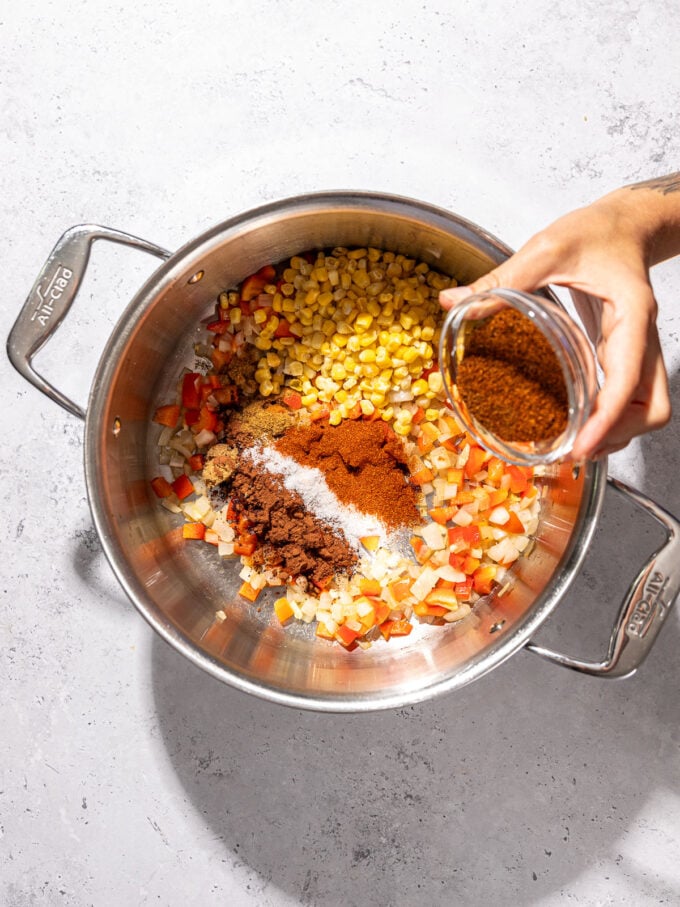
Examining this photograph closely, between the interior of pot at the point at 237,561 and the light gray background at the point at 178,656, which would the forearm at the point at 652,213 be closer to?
the interior of pot at the point at 237,561

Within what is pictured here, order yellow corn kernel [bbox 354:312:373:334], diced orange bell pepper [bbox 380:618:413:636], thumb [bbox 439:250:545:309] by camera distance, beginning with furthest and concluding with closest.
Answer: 1. diced orange bell pepper [bbox 380:618:413:636]
2. yellow corn kernel [bbox 354:312:373:334]
3. thumb [bbox 439:250:545:309]

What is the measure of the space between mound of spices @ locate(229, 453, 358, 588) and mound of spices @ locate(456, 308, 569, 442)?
58cm

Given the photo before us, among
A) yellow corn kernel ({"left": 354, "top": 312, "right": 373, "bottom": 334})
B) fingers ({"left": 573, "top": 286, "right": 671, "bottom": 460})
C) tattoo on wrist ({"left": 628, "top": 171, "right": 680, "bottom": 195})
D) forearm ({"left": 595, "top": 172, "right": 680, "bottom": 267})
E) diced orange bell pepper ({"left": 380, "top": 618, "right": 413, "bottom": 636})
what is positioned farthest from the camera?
diced orange bell pepper ({"left": 380, "top": 618, "right": 413, "bottom": 636})

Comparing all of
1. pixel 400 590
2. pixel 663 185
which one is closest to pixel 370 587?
pixel 400 590

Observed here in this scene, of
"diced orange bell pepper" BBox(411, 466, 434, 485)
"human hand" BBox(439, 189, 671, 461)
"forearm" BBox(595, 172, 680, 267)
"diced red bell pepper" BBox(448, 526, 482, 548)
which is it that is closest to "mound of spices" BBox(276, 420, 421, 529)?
"diced orange bell pepper" BBox(411, 466, 434, 485)

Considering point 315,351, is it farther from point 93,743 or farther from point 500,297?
point 93,743

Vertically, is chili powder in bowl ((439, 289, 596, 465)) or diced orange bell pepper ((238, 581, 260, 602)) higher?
chili powder in bowl ((439, 289, 596, 465))

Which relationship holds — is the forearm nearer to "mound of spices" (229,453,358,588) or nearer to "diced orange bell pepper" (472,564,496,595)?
"diced orange bell pepper" (472,564,496,595)

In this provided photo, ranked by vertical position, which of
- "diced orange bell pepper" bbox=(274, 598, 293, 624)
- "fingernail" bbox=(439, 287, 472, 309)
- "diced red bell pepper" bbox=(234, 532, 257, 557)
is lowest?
"diced orange bell pepper" bbox=(274, 598, 293, 624)

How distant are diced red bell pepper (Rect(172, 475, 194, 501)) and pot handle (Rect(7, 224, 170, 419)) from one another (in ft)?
1.52

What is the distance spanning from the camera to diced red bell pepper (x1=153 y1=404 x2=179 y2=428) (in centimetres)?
192

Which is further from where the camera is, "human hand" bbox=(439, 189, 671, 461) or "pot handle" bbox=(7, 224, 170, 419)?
"pot handle" bbox=(7, 224, 170, 419)

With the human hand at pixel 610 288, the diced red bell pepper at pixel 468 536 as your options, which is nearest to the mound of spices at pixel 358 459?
the diced red bell pepper at pixel 468 536

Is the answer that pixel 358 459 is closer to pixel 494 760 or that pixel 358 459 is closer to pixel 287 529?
pixel 287 529
